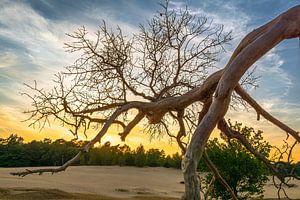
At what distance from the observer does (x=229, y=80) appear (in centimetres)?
514

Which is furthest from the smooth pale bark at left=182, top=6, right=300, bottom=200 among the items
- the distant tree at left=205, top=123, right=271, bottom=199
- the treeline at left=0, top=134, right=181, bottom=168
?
the treeline at left=0, top=134, right=181, bottom=168

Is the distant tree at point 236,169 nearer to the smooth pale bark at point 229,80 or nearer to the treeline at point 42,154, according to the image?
the smooth pale bark at point 229,80

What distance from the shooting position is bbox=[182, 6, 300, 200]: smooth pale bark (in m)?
4.48

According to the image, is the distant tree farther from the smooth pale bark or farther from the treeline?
the treeline

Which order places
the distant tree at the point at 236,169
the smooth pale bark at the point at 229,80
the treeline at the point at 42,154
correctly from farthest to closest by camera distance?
1. the treeline at the point at 42,154
2. the distant tree at the point at 236,169
3. the smooth pale bark at the point at 229,80

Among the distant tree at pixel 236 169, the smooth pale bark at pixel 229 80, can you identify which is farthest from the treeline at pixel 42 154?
the smooth pale bark at pixel 229 80

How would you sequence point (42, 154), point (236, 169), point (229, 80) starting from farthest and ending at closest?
1. point (42, 154)
2. point (236, 169)
3. point (229, 80)

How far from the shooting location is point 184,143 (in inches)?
400

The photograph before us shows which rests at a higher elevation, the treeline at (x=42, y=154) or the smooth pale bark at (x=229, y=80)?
the treeline at (x=42, y=154)

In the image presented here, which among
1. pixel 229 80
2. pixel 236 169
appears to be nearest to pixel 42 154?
pixel 236 169

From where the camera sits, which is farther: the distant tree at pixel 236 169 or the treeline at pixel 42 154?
the treeline at pixel 42 154

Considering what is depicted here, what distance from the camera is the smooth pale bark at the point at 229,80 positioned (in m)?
4.48

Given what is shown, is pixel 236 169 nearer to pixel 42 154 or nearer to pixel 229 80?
pixel 229 80

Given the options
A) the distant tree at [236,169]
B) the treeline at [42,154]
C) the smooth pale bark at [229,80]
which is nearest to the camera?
the smooth pale bark at [229,80]
